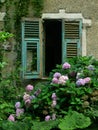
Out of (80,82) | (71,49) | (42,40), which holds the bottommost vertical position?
(80,82)

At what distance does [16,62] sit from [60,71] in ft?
4.61

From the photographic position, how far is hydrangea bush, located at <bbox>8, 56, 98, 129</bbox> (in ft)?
22.3

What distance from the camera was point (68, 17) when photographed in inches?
342

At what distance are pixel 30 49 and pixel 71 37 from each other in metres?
0.74

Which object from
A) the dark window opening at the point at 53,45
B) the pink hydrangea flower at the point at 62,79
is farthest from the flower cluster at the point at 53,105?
the dark window opening at the point at 53,45

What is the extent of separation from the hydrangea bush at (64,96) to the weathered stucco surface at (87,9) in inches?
56.4

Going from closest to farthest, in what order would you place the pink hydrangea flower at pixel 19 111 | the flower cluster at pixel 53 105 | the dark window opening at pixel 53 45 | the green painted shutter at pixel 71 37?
the flower cluster at pixel 53 105 → the pink hydrangea flower at pixel 19 111 → the green painted shutter at pixel 71 37 → the dark window opening at pixel 53 45

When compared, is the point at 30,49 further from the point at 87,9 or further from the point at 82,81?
the point at 82,81

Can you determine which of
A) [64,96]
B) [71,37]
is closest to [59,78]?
[64,96]

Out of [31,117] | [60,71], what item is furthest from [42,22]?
[31,117]

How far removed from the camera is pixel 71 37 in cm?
866

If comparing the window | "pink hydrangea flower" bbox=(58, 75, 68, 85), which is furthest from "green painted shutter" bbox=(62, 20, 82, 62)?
"pink hydrangea flower" bbox=(58, 75, 68, 85)

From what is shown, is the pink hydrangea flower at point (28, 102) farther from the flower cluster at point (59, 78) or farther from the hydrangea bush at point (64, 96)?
the flower cluster at point (59, 78)

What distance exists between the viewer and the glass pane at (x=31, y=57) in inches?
336
